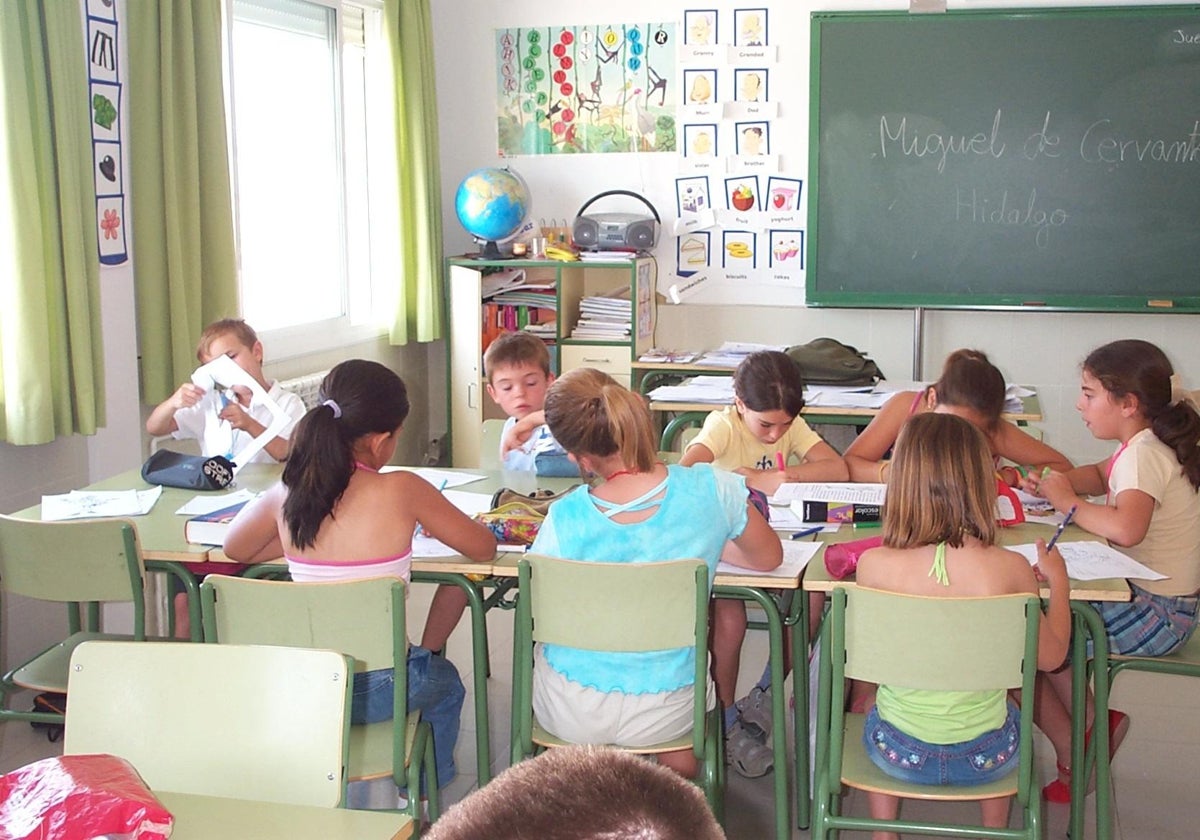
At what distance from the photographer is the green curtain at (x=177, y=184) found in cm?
402

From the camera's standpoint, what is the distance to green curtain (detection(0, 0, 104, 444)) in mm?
3441

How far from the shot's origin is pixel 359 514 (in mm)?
2523

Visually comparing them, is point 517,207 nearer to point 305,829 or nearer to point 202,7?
point 202,7

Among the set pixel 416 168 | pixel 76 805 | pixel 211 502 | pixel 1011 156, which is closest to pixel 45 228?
pixel 211 502

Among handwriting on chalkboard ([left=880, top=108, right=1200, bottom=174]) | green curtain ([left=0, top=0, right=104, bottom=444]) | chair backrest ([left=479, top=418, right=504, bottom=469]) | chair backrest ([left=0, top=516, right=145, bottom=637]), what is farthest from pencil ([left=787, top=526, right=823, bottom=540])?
handwriting on chalkboard ([left=880, top=108, right=1200, bottom=174])

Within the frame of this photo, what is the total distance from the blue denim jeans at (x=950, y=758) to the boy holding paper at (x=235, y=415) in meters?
1.94

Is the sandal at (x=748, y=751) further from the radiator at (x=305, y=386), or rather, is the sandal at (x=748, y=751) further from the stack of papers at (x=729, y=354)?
the radiator at (x=305, y=386)

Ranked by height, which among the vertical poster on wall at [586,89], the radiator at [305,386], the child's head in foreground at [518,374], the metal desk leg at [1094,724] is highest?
the vertical poster on wall at [586,89]

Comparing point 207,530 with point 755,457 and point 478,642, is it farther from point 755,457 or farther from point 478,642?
point 755,457

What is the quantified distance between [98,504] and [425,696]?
105 centimetres

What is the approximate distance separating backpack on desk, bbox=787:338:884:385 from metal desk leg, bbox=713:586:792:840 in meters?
2.42

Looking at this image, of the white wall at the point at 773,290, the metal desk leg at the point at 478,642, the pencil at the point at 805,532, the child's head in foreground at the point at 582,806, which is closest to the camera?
the child's head in foreground at the point at 582,806

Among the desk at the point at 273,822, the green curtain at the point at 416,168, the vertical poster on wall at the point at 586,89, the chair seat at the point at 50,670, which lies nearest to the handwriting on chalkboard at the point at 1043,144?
the vertical poster on wall at the point at 586,89

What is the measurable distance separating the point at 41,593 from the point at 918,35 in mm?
4282
